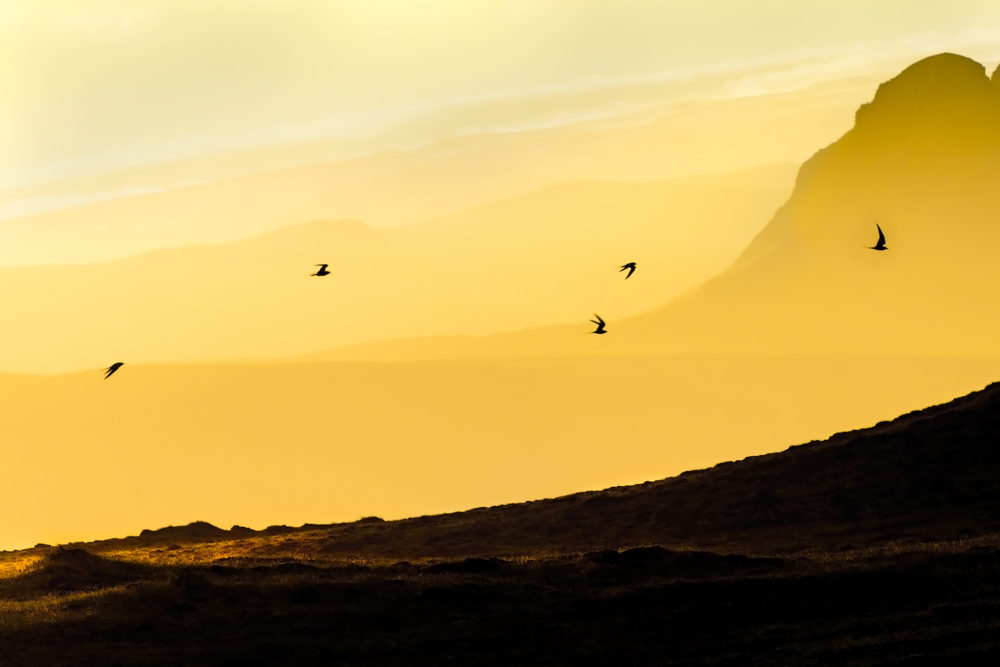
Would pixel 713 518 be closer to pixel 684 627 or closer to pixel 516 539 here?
pixel 516 539

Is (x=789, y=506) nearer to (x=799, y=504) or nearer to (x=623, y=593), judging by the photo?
(x=799, y=504)

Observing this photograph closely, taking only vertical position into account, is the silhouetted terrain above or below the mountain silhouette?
below

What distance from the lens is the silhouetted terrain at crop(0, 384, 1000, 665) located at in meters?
44.5

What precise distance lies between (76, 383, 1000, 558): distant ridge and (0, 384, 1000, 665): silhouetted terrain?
0.20 m

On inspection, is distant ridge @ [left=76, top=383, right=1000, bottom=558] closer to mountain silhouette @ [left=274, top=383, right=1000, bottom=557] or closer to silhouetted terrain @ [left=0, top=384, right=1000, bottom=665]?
mountain silhouette @ [left=274, top=383, right=1000, bottom=557]

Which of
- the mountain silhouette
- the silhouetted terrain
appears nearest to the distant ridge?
the mountain silhouette

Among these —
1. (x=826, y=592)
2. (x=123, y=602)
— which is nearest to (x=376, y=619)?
(x=123, y=602)

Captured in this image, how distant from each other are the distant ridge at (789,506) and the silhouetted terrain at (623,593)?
198mm

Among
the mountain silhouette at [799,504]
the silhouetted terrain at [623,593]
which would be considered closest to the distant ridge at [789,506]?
the mountain silhouette at [799,504]

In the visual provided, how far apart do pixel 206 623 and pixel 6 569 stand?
870 inches

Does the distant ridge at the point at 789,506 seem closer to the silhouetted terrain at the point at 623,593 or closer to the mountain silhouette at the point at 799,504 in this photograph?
the mountain silhouette at the point at 799,504

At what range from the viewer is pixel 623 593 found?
167 ft

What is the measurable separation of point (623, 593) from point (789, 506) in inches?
1001

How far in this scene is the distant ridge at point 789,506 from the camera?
68.1 meters
